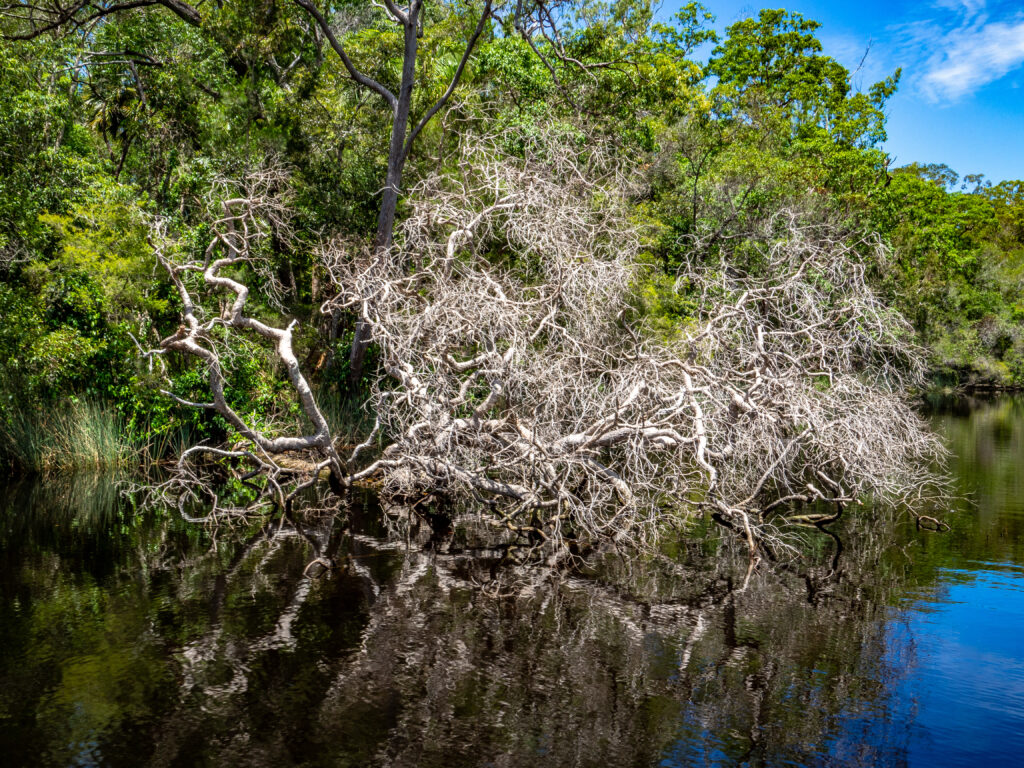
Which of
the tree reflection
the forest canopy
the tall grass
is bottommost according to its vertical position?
the tree reflection

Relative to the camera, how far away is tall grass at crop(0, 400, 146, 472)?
611 inches

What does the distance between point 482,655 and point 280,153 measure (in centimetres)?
1407

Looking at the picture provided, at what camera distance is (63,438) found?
15.6 meters

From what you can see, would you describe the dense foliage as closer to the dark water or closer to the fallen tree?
the fallen tree

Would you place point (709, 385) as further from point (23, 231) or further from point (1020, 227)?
point (1020, 227)

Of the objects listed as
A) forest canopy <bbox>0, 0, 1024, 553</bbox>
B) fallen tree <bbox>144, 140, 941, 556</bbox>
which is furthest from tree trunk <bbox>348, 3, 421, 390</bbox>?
fallen tree <bbox>144, 140, 941, 556</bbox>

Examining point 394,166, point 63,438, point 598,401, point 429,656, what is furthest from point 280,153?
point 429,656

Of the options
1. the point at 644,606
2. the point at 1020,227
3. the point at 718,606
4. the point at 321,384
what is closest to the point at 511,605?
the point at 644,606

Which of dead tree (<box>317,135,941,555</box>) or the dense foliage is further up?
the dense foliage

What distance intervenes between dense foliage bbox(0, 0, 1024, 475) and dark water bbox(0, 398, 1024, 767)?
4688 millimetres

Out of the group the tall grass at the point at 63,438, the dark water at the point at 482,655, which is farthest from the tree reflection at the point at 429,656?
the tall grass at the point at 63,438

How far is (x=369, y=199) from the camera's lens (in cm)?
2059

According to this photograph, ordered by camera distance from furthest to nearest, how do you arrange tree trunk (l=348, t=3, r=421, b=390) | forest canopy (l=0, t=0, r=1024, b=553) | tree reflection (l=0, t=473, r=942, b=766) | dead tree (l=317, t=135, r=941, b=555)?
1. tree trunk (l=348, t=3, r=421, b=390)
2. forest canopy (l=0, t=0, r=1024, b=553)
3. dead tree (l=317, t=135, r=941, b=555)
4. tree reflection (l=0, t=473, r=942, b=766)

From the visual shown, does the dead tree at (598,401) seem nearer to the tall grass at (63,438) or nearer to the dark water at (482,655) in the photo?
the dark water at (482,655)
